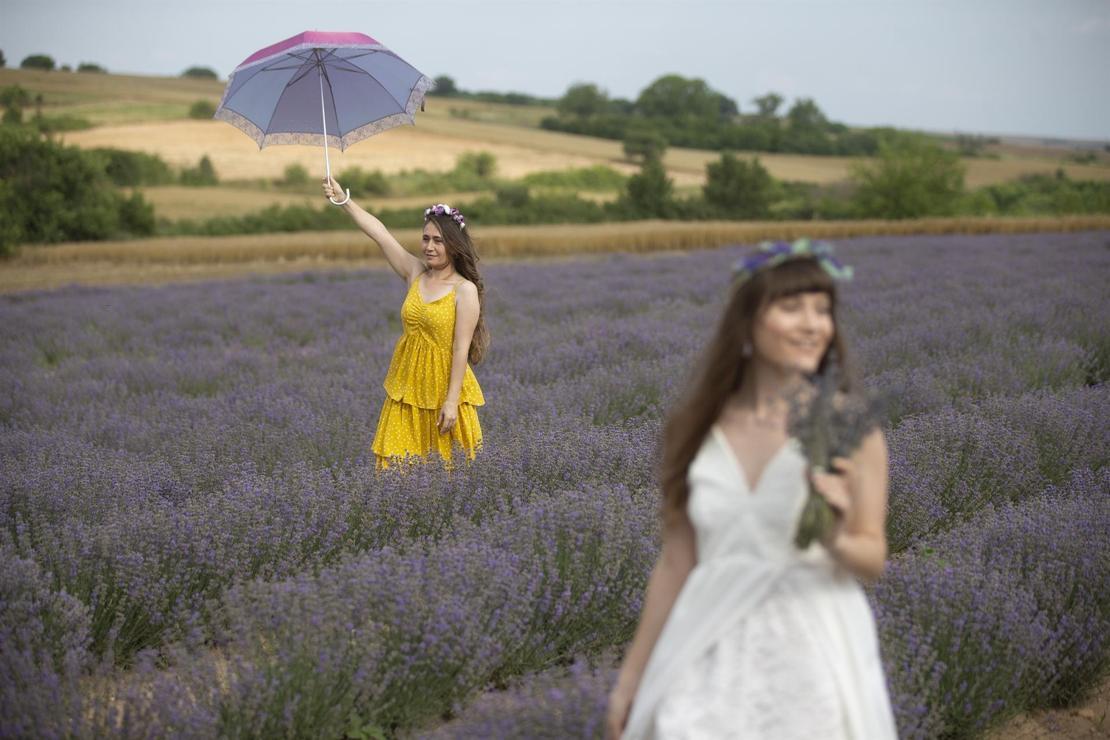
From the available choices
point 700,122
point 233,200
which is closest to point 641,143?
point 700,122

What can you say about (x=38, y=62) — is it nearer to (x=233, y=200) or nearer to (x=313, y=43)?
(x=233, y=200)

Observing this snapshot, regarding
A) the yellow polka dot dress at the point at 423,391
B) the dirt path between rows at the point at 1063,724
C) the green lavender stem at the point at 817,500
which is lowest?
the dirt path between rows at the point at 1063,724

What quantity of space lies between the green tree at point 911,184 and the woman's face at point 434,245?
4176 centimetres

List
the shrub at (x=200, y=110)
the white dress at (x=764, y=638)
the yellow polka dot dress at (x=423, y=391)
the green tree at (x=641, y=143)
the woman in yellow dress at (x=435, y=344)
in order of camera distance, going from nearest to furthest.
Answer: the white dress at (x=764, y=638), the woman in yellow dress at (x=435, y=344), the yellow polka dot dress at (x=423, y=391), the shrub at (x=200, y=110), the green tree at (x=641, y=143)

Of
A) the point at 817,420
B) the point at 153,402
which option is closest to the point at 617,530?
the point at 817,420

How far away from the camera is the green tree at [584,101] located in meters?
72.4

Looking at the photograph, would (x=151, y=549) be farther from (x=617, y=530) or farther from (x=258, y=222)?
(x=258, y=222)

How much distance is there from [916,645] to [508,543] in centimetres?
137

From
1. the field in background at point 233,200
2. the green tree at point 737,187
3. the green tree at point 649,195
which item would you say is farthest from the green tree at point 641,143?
the field in background at point 233,200

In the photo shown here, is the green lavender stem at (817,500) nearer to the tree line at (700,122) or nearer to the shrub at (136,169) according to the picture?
the shrub at (136,169)

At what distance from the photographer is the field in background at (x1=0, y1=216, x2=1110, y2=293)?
74.6ft

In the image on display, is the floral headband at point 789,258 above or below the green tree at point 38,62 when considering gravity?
below

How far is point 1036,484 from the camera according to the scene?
15.5 feet

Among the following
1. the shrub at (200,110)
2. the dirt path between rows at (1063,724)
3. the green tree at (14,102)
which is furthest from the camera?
the shrub at (200,110)
